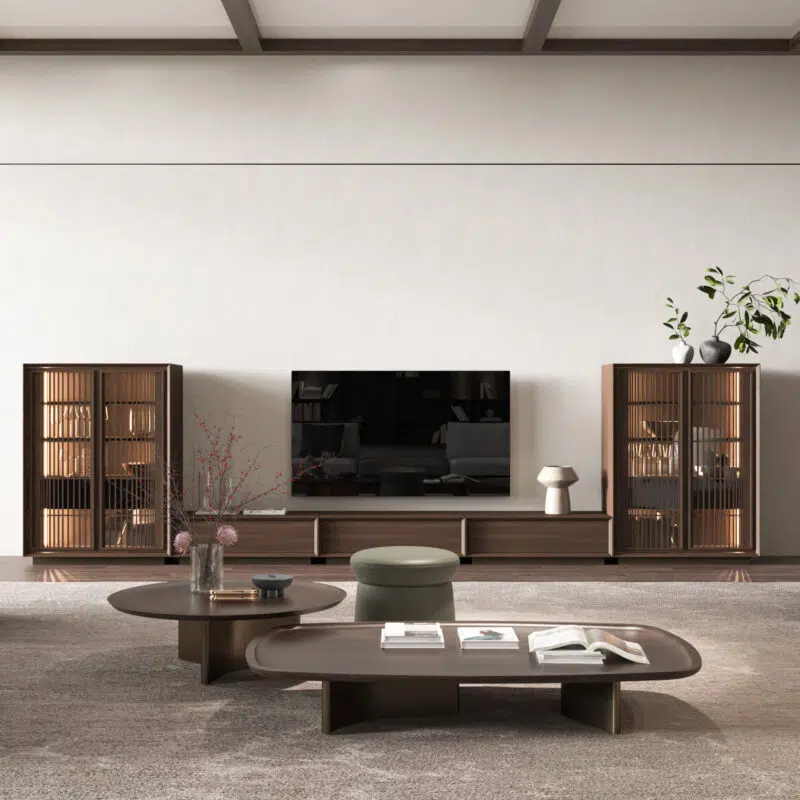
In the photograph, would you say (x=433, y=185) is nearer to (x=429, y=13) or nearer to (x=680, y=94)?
(x=429, y=13)

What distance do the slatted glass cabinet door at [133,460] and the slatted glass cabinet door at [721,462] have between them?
3596 millimetres

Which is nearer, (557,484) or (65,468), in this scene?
(65,468)

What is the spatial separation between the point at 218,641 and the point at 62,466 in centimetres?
307

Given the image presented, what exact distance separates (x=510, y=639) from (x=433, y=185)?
430 cm

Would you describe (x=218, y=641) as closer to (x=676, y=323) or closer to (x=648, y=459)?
(x=648, y=459)

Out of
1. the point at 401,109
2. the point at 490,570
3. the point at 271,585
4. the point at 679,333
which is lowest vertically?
the point at 490,570

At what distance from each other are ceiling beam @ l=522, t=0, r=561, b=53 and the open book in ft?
13.9

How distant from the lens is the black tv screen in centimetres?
661

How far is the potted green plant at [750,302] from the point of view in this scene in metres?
6.51

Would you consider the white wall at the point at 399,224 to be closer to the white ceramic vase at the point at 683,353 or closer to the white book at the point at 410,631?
the white ceramic vase at the point at 683,353

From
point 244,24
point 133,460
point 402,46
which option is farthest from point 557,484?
point 244,24

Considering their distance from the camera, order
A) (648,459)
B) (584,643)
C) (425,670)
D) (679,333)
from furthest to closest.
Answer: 1. (679,333)
2. (648,459)
3. (584,643)
4. (425,670)

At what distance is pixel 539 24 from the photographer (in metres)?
6.19

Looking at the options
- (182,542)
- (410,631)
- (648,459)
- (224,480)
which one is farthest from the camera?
(224,480)
